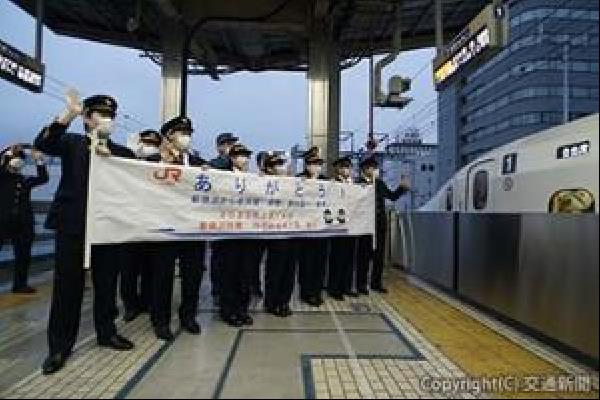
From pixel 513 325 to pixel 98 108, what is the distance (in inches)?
180

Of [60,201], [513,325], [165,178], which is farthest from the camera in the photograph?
[513,325]

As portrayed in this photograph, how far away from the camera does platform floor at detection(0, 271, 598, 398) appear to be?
5.54 meters

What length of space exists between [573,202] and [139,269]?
4583 mm

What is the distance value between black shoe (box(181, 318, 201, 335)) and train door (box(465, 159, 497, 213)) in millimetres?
4945

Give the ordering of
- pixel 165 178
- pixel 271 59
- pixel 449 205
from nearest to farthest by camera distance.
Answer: pixel 165 178
pixel 449 205
pixel 271 59

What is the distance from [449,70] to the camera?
41.4 feet

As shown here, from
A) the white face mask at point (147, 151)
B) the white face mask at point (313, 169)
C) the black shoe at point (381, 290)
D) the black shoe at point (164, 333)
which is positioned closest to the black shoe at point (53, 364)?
the black shoe at point (164, 333)

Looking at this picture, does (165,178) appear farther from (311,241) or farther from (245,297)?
(311,241)

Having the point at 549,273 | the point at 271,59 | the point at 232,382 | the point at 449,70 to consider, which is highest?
the point at 271,59

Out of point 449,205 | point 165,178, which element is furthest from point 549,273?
point 449,205

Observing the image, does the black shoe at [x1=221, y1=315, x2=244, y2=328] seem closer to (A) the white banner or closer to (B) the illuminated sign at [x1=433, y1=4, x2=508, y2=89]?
(A) the white banner

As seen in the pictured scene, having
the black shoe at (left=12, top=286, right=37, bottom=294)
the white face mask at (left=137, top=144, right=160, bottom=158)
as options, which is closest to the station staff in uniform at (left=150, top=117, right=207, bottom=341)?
the white face mask at (left=137, top=144, right=160, bottom=158)

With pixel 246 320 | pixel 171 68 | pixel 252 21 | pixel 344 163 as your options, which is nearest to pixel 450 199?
pixel 344 163

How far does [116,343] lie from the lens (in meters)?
6.88
